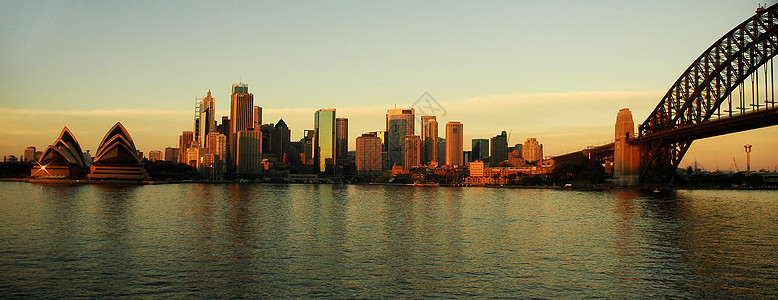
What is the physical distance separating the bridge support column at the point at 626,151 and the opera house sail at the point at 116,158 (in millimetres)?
96234

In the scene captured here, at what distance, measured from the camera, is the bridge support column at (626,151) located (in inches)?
3558

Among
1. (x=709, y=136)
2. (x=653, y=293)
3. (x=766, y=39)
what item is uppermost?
(x=766, y=39)

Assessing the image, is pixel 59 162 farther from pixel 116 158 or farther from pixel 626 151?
pixel 626 151

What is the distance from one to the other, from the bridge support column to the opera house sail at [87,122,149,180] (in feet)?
316

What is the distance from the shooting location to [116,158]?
13162cm

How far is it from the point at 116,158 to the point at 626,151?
9954cm

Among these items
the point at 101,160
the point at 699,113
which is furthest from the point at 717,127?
the point at 101,160

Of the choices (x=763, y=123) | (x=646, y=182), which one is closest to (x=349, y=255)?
(x=763, y=123)

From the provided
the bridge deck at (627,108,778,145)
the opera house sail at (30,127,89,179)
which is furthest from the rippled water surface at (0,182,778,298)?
the opera house sail at (30,127,89,179)

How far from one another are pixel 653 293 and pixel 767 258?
8803 millimetres

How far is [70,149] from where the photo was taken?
452 ft

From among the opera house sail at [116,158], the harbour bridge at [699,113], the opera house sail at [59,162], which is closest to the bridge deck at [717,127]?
the harbour bridge at [699,113]

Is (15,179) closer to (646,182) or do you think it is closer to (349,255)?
(646,182)

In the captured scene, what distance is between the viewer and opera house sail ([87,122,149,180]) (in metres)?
130
